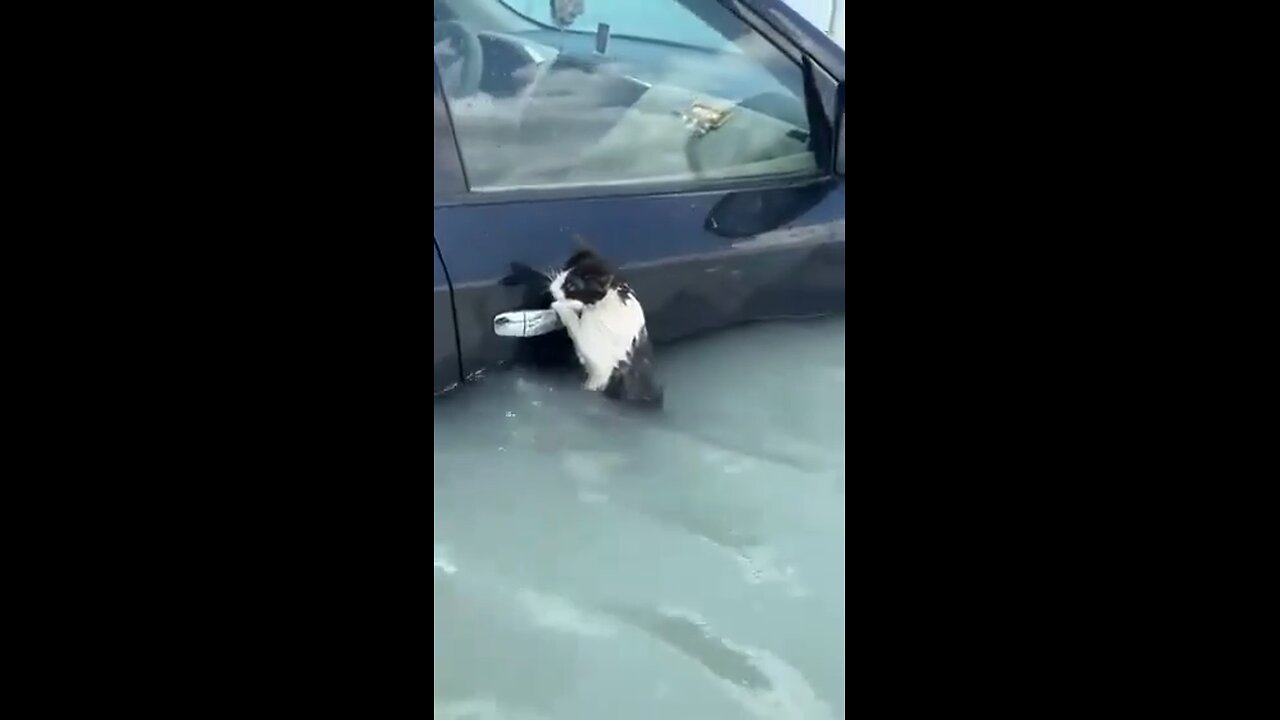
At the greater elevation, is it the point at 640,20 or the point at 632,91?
the point at 640,20

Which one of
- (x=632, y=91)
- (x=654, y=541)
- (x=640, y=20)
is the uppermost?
(x=640, y=20)

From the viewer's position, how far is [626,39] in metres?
2.90

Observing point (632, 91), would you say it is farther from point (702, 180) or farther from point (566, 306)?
point (566, 306)

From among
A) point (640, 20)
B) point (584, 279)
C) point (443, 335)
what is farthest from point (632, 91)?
point (443, 335)

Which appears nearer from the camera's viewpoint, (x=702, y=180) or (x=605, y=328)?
(x=605, y=328)

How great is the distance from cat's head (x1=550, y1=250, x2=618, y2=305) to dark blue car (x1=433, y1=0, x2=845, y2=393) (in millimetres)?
29

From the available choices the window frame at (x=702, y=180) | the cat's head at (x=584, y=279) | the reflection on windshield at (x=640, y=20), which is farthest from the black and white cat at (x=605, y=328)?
the reflection on windshield at (x=640, y=20)

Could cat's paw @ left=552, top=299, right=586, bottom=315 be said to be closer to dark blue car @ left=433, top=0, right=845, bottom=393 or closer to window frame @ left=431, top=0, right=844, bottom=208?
dark blue car @ left=433, top=0, right=845, bottom=393

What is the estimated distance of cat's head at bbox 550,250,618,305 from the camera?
92.8 inches

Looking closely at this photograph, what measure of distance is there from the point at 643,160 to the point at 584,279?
1.49 feet

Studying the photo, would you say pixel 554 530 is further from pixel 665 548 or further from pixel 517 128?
pixel 517 128

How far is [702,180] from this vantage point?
2678 millimetres

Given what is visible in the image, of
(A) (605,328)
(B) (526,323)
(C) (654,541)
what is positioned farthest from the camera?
(A) (605,328)

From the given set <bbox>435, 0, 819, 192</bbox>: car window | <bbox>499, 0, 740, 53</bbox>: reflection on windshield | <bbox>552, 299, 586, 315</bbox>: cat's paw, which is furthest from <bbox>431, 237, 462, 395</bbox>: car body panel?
<bbox>499, 0, 740, 53</bbox>: reflection on windshield
